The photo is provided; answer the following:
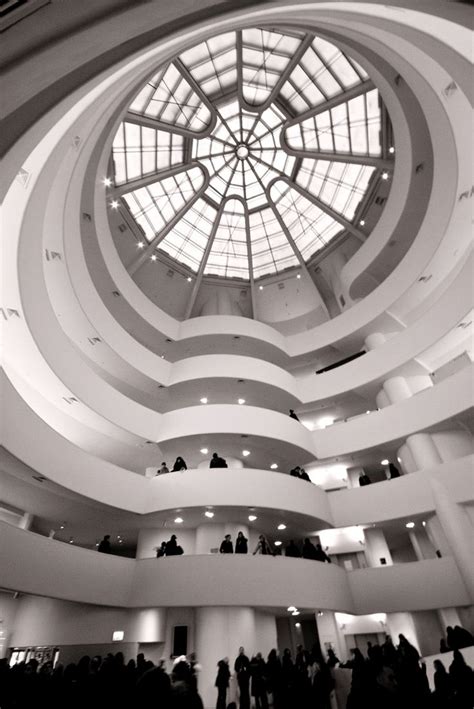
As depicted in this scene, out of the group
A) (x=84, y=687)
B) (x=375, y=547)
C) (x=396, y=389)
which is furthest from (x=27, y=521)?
(x=396, y=389)

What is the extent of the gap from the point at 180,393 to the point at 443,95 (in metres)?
18.7

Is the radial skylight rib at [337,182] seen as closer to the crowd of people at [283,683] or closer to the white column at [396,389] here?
the white column at [396,389]

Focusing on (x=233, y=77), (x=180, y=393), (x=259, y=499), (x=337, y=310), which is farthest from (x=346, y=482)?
(x=233, y=77)

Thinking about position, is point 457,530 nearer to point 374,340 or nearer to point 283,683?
point 283,683

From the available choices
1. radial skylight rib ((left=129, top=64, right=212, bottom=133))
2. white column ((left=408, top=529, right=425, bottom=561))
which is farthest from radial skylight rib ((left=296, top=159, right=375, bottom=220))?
white column ((left=408, top=529, right=425, bottom=561))

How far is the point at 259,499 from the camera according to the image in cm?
1612

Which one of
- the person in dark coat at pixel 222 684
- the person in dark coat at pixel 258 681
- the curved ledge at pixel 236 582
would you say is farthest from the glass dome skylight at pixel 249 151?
the person in dark coat at pixel 258 681

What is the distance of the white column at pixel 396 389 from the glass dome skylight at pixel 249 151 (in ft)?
38.0

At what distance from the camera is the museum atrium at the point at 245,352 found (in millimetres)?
13125

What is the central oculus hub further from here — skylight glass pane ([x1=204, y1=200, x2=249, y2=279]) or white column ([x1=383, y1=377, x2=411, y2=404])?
white column ([x1=383, y1=377, x2=411, y2=404])

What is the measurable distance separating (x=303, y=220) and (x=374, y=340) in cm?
1094

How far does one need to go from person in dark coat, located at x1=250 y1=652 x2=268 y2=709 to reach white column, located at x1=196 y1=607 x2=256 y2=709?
9.09ft

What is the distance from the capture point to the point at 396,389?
20.5m

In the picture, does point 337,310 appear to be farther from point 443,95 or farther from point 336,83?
point 443,95
